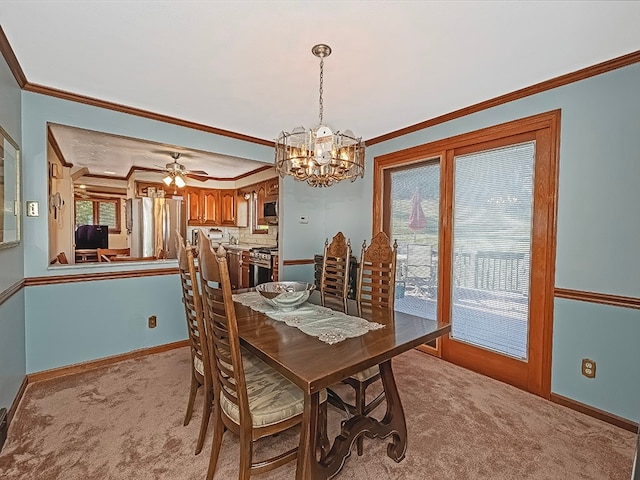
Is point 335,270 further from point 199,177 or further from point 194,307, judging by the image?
point 199,177

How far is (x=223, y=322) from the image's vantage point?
1349 millimetres

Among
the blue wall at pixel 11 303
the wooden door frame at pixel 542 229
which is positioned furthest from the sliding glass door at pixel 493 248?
the blue wall at pixel 11 303

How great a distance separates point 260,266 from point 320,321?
10.6ft

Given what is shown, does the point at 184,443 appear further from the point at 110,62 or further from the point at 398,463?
the point at 110,62

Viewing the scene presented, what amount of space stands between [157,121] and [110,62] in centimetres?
97

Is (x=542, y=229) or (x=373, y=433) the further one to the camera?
(x=542, y=229)

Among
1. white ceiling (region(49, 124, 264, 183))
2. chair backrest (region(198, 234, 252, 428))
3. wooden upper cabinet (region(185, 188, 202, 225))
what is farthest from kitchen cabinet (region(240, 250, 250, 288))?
chair backrest (region(198, 234, 252, 428))

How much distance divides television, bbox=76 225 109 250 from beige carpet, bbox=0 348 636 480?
414cm

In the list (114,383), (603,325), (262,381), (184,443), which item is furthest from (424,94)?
(114,383)

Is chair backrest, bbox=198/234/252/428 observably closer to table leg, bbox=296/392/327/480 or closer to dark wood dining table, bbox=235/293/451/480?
dark wood dining table, bbox=235/293/451/480

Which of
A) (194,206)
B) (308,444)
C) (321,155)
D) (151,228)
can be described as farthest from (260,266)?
(308,444)

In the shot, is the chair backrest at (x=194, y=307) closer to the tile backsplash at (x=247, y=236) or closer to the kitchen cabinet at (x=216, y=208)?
the tile backsplash at (x=247, y=236)

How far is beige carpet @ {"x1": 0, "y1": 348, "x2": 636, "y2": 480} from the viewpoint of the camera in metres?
1.66

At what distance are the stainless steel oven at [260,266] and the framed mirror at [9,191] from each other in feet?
9.38
